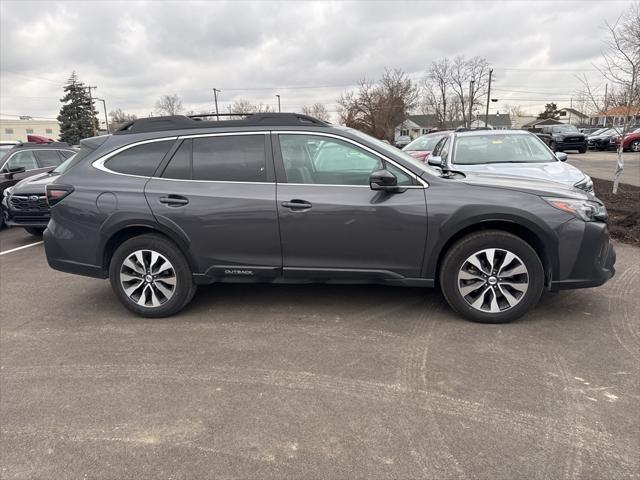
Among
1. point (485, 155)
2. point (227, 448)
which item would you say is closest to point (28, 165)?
point (485, 155)

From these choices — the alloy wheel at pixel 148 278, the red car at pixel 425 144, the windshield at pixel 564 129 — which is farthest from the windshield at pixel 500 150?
the windshield at pixel 564 129

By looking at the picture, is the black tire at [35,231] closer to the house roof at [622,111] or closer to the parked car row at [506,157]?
the parked car row at [506,157]

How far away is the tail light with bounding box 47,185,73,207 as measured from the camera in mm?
4277

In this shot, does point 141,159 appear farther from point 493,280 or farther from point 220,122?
point 493,280

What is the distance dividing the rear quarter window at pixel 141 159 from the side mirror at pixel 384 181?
185 centimetres

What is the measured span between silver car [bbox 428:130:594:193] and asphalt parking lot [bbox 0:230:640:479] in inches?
91.1

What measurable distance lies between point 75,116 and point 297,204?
73.4 meters

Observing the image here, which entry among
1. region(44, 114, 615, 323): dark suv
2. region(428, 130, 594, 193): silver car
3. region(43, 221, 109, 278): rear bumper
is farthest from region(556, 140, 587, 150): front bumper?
region(43, 221, 109, 278): rear bumper

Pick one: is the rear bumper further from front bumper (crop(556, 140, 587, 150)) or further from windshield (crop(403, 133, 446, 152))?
front bumper (crop(556, 140, 587, 150))

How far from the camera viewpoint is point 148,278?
4.24m

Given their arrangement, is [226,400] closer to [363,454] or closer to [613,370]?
[363,454]

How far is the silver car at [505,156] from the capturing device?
654 cm

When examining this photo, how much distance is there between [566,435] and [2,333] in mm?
4441

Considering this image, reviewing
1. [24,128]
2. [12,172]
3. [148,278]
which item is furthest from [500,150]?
[24,128]
